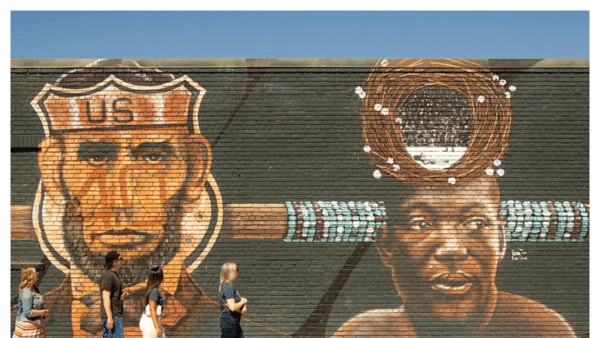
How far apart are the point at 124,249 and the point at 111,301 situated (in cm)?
388

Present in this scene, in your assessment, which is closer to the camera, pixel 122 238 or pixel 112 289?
pixel 112 289

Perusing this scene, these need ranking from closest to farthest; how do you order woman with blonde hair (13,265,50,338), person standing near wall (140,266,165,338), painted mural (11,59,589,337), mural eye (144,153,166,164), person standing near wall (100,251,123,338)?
person standing near wall (140,266,165,338), person standing near wall (100,251,123,338), woman with blonde hair (13,265,50,338), painted mural (11,59,589,337), mural eye (144,153,166,164)

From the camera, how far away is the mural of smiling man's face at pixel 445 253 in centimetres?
1302

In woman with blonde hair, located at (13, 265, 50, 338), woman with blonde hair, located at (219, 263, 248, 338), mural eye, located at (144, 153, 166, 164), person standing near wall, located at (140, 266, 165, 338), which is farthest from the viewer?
mural eye, located at (144, 153, 166, 164)

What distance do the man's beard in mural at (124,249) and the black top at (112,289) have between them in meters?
3.68

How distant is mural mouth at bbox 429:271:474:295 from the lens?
1302 cm

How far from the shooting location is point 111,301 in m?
9.23

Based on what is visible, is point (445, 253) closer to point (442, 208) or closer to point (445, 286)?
point (445, 286)

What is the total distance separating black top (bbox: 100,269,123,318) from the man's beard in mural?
3679 mm

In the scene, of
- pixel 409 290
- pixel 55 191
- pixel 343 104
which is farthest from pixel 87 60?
pixel 409 290

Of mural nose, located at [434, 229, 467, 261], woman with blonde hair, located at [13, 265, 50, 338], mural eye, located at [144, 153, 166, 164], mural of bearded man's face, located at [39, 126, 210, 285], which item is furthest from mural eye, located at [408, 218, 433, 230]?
woman with blonde hair, located at [13, 265, 50, 338]

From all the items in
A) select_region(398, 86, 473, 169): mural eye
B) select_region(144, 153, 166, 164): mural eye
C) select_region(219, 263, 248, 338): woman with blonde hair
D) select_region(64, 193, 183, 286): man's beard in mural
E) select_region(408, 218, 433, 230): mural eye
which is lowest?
select_region(64, 193, 183, 286): man's beard in mural

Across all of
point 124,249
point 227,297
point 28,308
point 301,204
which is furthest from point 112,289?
point 301,204

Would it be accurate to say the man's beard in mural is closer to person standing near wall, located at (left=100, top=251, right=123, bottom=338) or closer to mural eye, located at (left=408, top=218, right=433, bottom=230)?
person standing near wall, located at (left=100, top=251, right=123, bottom=338)
